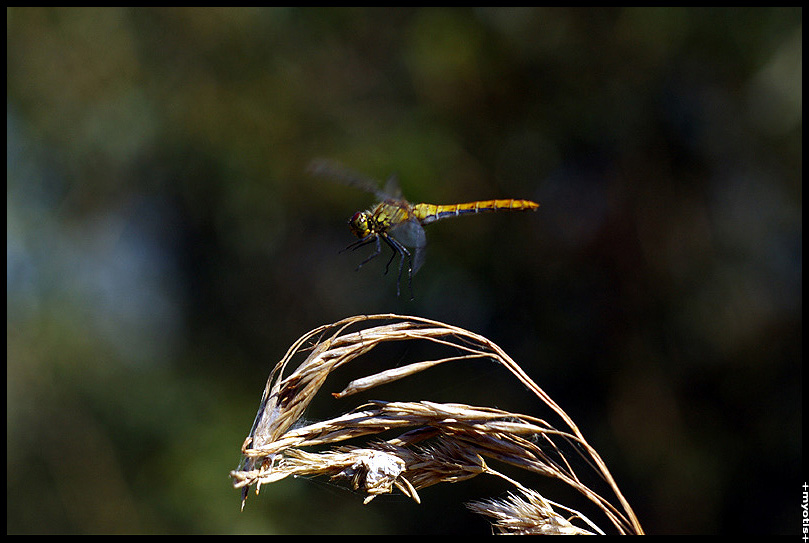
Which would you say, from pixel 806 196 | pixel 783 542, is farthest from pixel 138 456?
pixel 806 196

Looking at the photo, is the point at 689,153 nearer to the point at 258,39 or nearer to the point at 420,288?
the point at 420,288

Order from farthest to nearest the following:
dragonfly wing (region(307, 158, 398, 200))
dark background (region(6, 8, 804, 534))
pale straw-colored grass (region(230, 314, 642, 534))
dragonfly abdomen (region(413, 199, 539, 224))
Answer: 1. dark background (region(6, 8, 804, 534))
2. dragonfly abdomen (region(413, 199, 539, 224))
3. dragonfly wing (region(307, 158, 398, 200))
4. pale straw-colored grass (region(230, 314, 642, 534))

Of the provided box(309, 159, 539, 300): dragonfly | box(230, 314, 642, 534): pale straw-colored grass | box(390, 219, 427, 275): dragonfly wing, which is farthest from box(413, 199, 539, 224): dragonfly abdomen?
box(230, 314, 642, 534): pale straw-colored grass

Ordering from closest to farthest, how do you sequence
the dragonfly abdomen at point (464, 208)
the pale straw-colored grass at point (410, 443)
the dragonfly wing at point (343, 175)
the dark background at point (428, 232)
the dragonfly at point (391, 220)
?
the pale straw-colored grass at point (410, 443), the dragonfly wing at point (343, 175), the dragonfly at point (391, 220), the dragonfly abdomen at point (464, 208), the dark background at point (428, 232)

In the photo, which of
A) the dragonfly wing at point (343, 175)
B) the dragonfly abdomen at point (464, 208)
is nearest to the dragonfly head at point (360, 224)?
the dragonfly wing at point (343, 175)

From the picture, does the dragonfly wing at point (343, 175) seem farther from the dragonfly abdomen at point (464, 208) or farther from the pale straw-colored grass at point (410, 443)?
the pale straw-colored grass at point (410, 443)

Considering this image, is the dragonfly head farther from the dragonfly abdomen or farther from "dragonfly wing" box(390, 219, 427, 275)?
the dragonfly abdomen

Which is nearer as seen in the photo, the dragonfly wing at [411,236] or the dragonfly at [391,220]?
the dragonfly at [391,220]

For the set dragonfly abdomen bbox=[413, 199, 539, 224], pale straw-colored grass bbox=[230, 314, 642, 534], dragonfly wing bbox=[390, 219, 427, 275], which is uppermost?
dragonfly abdomen bbox=[413, 199, 539, 224]
